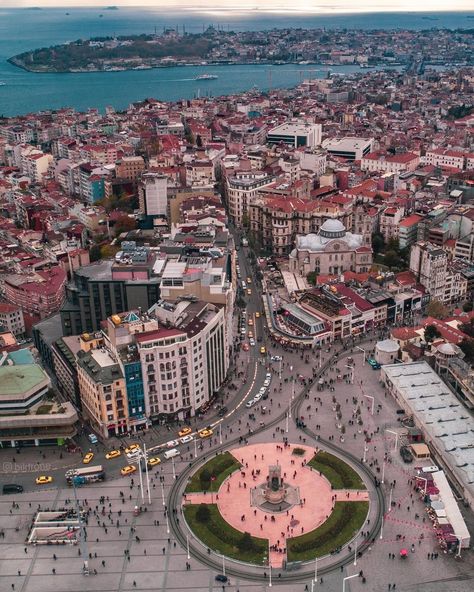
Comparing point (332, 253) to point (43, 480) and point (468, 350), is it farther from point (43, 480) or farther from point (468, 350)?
point (43, 480)

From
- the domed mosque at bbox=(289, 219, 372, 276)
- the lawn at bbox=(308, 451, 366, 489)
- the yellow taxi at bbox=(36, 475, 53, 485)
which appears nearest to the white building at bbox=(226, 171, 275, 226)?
the domed mosque at bbox=(289, 219, 372, 276)

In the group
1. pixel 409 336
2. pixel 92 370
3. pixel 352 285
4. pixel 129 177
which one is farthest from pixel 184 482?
pixel 129 177

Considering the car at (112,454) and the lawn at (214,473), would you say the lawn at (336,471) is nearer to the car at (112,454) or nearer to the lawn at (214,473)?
the lawn at (214,473)

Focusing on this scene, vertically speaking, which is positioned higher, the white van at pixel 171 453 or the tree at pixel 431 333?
the tree at pixel 431 333

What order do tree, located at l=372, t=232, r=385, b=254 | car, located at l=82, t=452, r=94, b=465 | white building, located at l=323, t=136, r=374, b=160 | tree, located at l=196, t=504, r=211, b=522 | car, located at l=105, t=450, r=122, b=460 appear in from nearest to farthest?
1. tree, located at l=196, t=504, r=211, b=522
2. car, located at l=82, t=452, r=94, b=465
3. car, located at l=105, t=450, r=122, b=460
4. tree, located at l=372, t=232, r=385, b=254
5. white building, located at l=323, t=136, r=374, b=160

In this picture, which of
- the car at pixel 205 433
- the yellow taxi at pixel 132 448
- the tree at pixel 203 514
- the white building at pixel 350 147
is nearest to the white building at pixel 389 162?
the white building at pixel 350 147

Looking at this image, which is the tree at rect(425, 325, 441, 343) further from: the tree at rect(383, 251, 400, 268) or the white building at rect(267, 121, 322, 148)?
the white building at rect(267, 121, 322, 148)
